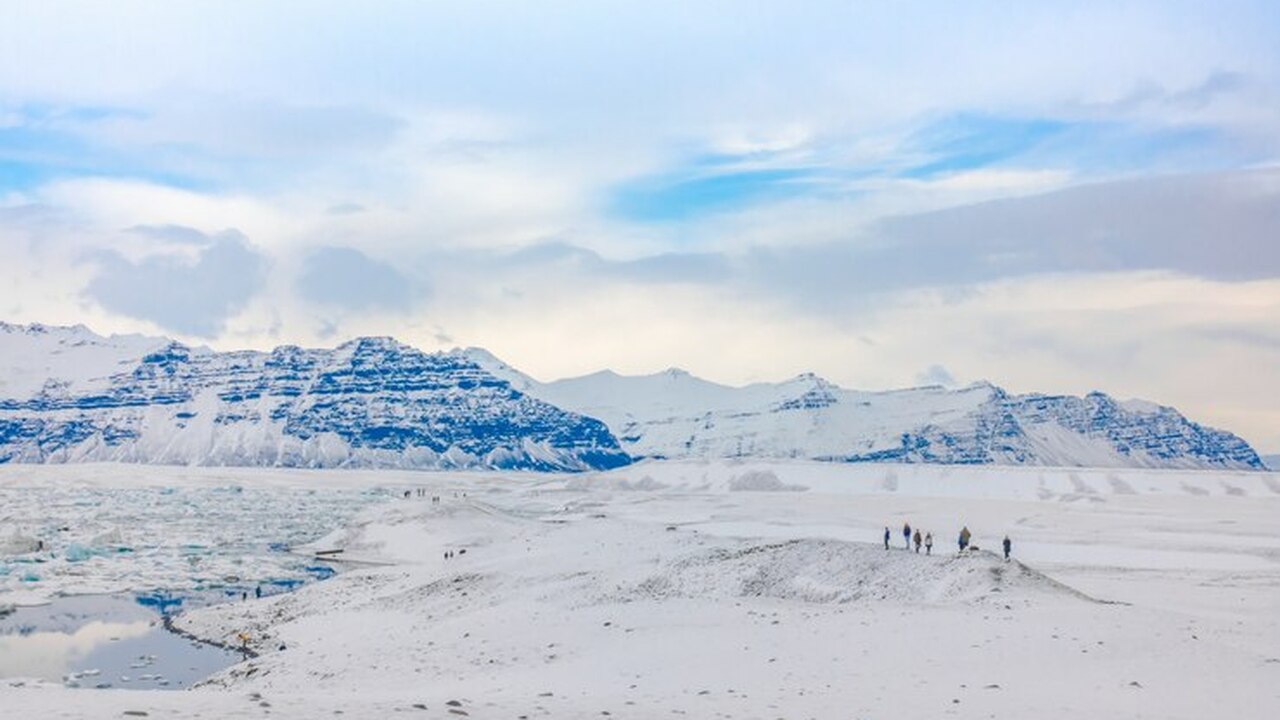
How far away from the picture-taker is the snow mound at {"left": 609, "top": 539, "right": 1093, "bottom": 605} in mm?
39562

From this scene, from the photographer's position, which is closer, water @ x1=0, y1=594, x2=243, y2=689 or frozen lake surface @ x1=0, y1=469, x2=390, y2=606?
water @ x1=0, y1=594, x2=243, y2=689

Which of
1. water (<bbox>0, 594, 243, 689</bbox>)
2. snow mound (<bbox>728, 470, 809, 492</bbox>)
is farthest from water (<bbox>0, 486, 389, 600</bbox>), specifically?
snow mound (<bbox>728, 470, 809, 492</bbox>)

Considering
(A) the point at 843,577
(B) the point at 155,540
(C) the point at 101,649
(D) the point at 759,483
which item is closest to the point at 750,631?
(A) the point at 843,577

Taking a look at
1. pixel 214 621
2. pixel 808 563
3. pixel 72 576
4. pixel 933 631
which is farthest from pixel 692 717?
pixel 72 576

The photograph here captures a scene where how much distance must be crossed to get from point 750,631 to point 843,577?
10.4 metres

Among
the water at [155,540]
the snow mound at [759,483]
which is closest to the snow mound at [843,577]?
the water at [155,540]

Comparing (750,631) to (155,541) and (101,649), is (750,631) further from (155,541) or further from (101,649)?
(155,541)

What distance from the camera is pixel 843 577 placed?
43.4 metres

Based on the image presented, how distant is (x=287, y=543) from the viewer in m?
86.5

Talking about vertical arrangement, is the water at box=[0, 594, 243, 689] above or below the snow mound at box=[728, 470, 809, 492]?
below

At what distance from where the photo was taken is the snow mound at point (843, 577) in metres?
39.6

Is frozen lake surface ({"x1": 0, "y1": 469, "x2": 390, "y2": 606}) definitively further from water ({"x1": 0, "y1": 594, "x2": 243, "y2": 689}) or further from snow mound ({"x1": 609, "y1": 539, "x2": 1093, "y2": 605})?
snow mound ({"x1": 609, "y1": 539, "x2": 1093, "y2": 605})

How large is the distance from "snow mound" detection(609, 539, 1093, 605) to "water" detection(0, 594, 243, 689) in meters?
15.1

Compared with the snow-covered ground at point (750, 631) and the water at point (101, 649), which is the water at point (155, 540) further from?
the snow-covered ground at point (750, 631)
